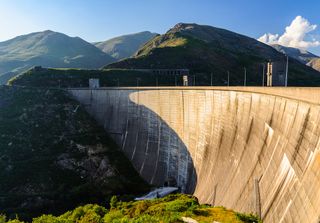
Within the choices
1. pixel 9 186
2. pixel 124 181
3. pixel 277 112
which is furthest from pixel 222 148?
pixel 9 186

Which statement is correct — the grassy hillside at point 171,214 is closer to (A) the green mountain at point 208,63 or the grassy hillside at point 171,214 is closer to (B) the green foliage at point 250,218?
(B) the green foliage at point 250,218

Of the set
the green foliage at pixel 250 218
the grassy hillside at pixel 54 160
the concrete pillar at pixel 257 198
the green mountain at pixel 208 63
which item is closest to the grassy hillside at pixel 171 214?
the green foliage at pixel 250 218

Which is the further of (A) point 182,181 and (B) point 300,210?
(A) point 182,181

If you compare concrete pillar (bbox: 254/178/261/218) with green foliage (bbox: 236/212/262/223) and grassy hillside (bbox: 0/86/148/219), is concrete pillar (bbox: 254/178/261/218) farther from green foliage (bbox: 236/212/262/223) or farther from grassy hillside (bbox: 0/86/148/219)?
grassy hillside (bbox: 0/86/148/219)

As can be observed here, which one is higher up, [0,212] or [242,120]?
[242,120]

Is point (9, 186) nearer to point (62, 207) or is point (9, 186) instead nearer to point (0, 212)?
point (0, 212)

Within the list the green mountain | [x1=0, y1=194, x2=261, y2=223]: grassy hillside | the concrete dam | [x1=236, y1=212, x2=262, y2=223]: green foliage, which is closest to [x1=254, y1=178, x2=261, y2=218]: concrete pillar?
the concrete dam
